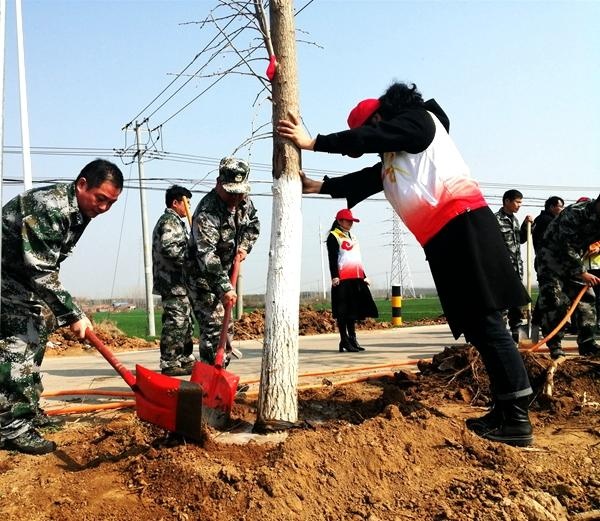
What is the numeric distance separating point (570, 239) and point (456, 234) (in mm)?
3439

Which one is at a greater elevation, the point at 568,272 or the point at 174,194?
the point at 174,194

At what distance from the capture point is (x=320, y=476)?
275 cm

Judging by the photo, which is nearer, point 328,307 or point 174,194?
point 174,194

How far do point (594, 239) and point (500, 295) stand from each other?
138 inches

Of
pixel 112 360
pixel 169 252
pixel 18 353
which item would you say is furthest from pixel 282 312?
pixel 169 252

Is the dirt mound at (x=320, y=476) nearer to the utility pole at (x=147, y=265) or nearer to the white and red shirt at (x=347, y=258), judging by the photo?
the white and red shirt at (x=347, y=258)

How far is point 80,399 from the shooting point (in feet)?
16.9

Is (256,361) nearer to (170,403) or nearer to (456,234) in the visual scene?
(170,403)

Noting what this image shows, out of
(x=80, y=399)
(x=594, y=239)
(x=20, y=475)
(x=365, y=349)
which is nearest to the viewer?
(x=20, y=475)

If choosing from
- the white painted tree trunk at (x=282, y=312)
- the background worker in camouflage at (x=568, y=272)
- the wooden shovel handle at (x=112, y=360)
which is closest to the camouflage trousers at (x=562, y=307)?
the background worker in camouflage at (x=568, y=272)

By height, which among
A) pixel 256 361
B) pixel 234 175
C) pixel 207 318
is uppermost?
pixel 234 175

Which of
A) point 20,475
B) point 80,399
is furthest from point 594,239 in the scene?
point 20,475

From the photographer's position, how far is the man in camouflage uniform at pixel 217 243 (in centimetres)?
496

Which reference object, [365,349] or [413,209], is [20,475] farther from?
[365,349]
